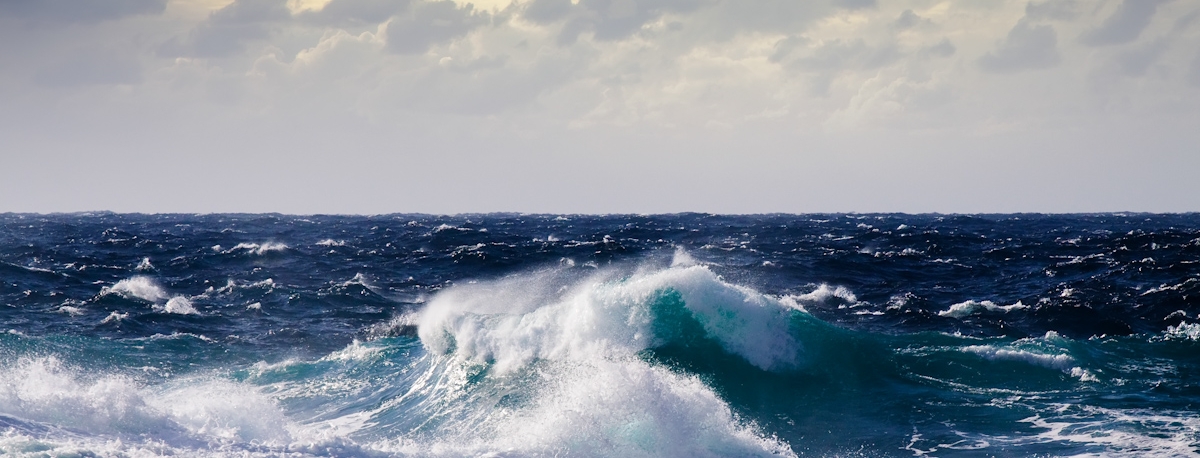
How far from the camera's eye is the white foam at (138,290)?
87.5 feet

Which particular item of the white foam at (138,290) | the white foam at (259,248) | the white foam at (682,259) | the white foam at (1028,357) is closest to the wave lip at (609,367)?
the white foam at (1028,357)

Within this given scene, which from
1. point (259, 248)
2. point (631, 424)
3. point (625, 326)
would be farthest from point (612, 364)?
point (259, 248)

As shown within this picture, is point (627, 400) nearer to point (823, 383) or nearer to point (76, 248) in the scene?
point (823, 383)

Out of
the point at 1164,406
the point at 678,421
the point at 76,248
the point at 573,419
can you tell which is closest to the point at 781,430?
the point at 678,421

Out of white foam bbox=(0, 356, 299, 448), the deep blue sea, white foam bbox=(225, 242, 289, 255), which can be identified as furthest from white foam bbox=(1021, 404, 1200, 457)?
white foam bbox=(225, 242, 289, 255)

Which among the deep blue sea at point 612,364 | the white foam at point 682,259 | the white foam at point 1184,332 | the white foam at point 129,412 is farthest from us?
the white foam at point 682,259

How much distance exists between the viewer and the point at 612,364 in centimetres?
1340

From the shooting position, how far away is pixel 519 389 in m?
14.6

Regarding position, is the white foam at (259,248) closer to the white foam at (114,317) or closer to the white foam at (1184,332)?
the white foam at (114,317)

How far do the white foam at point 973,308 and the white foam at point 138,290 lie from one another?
21.9 metres

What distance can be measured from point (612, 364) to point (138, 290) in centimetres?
1986

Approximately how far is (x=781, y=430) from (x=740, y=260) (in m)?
21.6

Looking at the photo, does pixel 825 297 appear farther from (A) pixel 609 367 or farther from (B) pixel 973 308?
(A) pixel 609 367

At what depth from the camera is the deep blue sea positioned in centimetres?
1208
